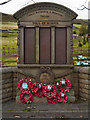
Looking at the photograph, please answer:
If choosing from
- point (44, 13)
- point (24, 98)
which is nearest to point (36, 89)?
Answer: point (24, 98)

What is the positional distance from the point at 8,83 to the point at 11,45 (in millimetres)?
3053

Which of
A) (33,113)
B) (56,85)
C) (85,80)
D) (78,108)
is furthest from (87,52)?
(33,113)

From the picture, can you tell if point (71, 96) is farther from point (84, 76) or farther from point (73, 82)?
point (84, 76)

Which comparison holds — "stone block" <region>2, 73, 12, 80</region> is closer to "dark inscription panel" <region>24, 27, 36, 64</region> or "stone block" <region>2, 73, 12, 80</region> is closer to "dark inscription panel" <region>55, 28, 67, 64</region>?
"dark inscription panel" <region>24, 27, 36, 64</region>

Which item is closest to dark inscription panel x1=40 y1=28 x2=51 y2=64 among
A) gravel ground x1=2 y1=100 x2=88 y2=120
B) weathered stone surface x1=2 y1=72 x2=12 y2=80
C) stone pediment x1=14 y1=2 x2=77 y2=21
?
stone pediment x1=14 y1=2 x2=77 y2=21

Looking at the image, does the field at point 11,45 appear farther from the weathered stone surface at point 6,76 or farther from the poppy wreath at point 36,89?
the poppy wreath at point 36,89

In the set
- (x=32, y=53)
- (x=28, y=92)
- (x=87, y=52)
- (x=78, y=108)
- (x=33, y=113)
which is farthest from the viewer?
(x=87, y=52)

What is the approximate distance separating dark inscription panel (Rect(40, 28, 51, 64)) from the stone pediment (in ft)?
2.34

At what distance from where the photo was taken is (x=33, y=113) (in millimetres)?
4539

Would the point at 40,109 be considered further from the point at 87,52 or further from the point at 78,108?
the point at 87,52

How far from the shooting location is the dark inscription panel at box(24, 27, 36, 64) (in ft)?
19.2

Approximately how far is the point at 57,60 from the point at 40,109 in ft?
8.15

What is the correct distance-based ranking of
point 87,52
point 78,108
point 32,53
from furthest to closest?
point 87,52 < point 32,53 < point 78,108

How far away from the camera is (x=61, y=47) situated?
231 inches
